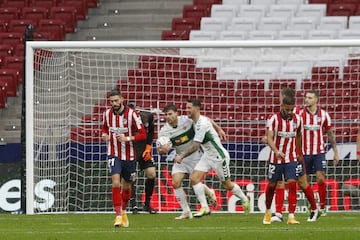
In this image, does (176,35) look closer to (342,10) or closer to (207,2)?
(207,2)

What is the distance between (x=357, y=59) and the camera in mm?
22391

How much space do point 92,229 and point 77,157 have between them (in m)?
5.77

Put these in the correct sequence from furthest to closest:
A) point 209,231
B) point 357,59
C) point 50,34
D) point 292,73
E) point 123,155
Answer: point 50,34 < point 292,73 < point 357,59 < point 123,155 < point 209,231

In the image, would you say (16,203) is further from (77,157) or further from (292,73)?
(292,73)

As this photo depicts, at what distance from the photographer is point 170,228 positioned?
16.9 meters

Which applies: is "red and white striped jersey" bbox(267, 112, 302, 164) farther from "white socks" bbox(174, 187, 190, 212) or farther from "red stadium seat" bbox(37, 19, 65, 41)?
"red stadium seat" bbox(37, 19, 65, 41)

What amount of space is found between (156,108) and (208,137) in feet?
9.57

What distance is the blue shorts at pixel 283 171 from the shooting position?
58.3ft

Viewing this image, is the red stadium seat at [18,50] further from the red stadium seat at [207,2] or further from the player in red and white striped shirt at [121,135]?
the player in red and white striped shirt at [121,135]

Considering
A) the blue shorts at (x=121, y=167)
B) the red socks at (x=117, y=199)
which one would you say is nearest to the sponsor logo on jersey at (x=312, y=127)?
the blue shorts at (x=121, y=167)

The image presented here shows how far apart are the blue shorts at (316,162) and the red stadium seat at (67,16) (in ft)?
37.0

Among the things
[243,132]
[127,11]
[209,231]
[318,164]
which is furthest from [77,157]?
[127,11]

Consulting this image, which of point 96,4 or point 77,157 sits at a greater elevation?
point 96,4

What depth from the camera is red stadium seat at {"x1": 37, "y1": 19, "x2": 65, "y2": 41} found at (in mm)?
29859
